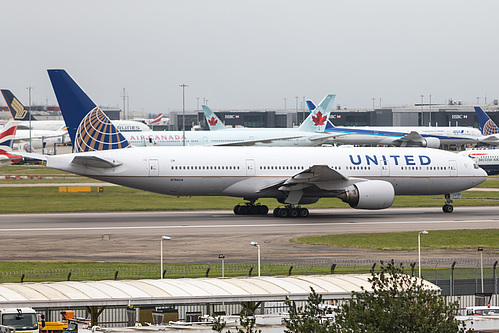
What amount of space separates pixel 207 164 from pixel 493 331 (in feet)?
92.1

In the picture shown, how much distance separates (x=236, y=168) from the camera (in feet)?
159

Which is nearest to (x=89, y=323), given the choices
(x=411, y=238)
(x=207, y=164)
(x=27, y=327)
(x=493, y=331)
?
(x=27, y=327)

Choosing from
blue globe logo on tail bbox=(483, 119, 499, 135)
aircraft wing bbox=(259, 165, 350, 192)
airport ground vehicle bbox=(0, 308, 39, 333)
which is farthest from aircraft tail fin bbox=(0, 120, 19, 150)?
blue globe logo on tail bbox=(483, 119, 499, 135)

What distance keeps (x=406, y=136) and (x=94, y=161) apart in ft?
313

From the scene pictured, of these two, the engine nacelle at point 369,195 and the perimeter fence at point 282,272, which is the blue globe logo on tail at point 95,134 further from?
the perimeter fence at point 282,272

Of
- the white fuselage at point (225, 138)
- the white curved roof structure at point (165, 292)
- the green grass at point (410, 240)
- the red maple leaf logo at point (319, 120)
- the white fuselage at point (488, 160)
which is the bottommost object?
the green grass at point (410, 240)

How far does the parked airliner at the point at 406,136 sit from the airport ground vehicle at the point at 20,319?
118 metres

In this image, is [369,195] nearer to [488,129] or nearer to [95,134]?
[95,134]

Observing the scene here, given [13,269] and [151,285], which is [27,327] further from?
[13,269]

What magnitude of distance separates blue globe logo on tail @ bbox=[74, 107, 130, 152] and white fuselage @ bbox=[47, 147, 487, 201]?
0.98 meters

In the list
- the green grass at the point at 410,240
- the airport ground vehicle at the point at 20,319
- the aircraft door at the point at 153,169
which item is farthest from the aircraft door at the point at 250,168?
the airport ground vehicle at the point at 20,319

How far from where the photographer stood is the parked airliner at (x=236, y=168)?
154 feet

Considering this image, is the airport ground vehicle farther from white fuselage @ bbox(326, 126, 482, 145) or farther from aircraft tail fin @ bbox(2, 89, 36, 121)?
aircraft tail fin @ bbox(2, 89, 36, 121)

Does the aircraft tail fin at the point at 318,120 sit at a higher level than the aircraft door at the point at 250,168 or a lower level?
higher
